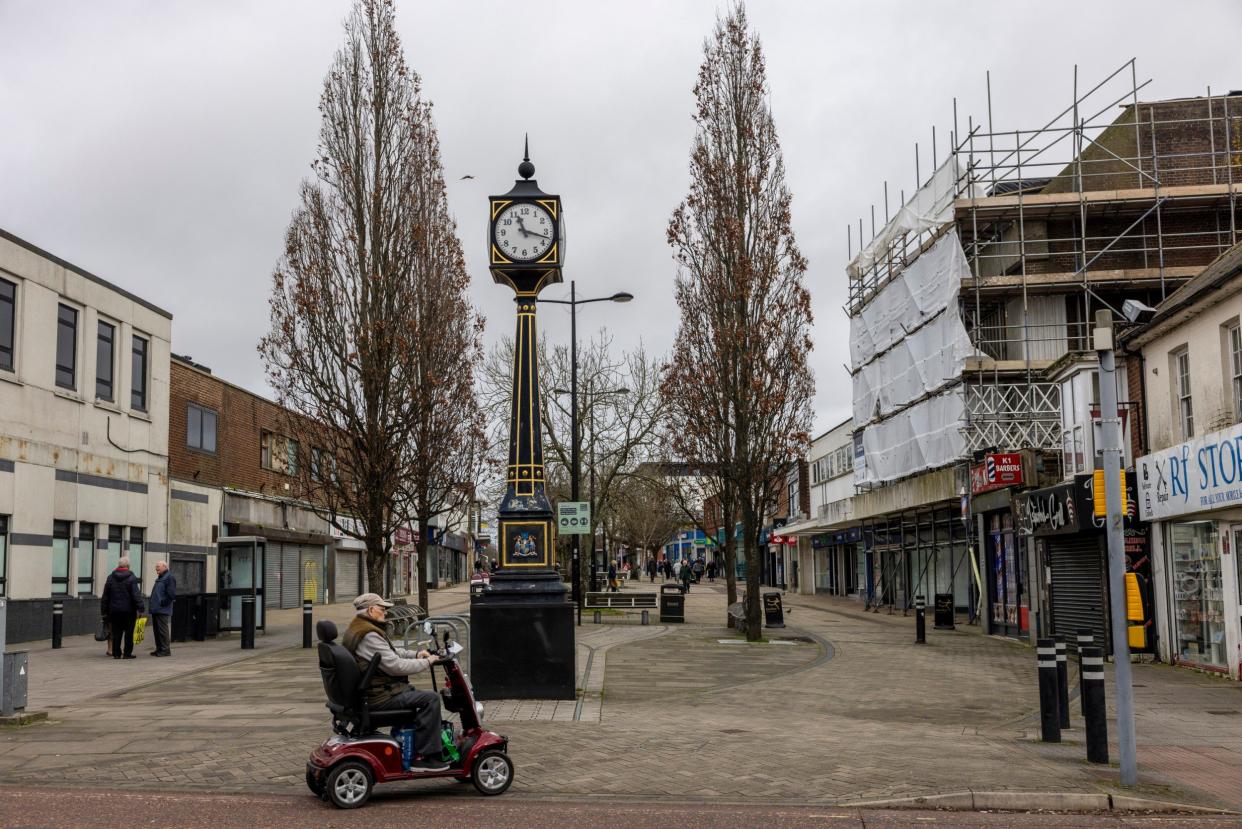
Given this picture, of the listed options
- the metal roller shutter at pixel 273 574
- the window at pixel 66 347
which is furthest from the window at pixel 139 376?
the metal roller shutter at pixel 273 574

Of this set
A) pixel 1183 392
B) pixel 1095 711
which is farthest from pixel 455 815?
pixel 1183 392

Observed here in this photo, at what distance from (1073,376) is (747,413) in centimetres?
648

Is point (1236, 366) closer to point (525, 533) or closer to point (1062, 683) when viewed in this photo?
point (1062, 683)

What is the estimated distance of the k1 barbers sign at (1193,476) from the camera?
1627 cm

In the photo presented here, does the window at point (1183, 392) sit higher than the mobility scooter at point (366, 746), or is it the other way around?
the window at point (1183, 392)

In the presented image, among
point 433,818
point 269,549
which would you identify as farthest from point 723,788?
point 269,549

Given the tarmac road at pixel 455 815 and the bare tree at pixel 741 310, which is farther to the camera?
the bare tree at pixel 741 310

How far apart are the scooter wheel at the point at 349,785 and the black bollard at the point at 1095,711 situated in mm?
6136

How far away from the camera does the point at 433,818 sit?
7.77 metres

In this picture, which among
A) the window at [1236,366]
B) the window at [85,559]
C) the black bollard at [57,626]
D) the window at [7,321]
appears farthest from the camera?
the window at [85,559]

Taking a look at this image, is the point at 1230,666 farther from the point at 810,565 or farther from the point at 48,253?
the point at 810,565

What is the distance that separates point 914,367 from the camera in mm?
33812

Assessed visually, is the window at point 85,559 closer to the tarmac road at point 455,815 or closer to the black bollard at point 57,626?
the black bollard at point 57,626

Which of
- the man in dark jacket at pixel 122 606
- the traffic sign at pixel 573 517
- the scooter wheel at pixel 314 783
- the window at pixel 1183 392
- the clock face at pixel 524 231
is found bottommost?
the scooter wheel at pixel 314 783
